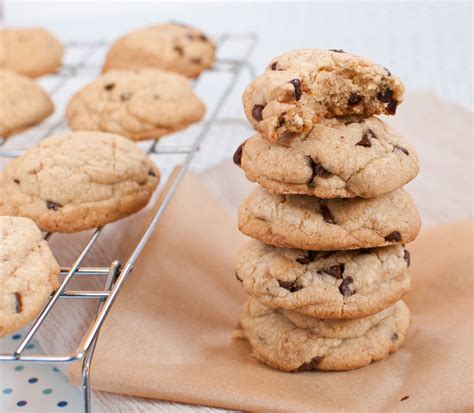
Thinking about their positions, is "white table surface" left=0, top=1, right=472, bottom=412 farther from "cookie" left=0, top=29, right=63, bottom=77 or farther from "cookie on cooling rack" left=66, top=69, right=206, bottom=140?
"cookie" left=0, top=29, right=63, bottom=77

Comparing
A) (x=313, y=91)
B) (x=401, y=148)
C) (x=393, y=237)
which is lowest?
(x=393, y=237)

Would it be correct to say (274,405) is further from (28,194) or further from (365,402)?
(28,194)

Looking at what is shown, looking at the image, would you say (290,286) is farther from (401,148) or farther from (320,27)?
(320,27)

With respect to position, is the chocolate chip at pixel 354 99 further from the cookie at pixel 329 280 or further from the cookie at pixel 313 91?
the cookie at pixel 329 280

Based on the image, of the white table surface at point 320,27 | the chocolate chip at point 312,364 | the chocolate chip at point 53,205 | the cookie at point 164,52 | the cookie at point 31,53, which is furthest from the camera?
the white table surface at point 320,27

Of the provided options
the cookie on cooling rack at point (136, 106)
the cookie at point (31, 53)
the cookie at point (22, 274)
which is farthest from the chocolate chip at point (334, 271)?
the cookie at point (31, 53)

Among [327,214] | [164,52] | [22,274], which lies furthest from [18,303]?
[164,52]
